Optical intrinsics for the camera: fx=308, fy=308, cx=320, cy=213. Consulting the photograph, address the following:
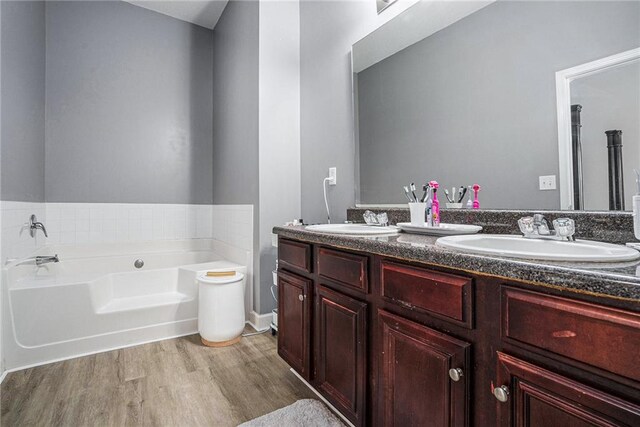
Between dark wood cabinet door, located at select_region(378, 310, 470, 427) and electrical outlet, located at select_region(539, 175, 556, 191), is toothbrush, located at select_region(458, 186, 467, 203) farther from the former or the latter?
dark wood cabinet door, located at select_region(378, 310, 470, 427)

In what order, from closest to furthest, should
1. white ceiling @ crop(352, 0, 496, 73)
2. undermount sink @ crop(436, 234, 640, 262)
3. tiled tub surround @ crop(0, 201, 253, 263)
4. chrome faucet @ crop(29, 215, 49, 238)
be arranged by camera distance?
undermount sink @ crop(436, 234, 640, 262), white ceiling @ crop(352, 0, 496, 73), chrome faucet @ crop(29, 215, 49, 238), tiled tub surround @ crop(0, 201, 253, 263)

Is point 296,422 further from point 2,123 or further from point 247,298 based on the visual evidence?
point 2,123

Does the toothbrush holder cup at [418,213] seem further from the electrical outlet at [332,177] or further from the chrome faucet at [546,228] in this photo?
the electrical outlet at [332,177]

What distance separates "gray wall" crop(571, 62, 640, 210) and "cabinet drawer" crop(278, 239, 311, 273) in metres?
1.11

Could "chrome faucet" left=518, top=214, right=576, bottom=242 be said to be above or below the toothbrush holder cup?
below

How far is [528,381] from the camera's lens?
67cm

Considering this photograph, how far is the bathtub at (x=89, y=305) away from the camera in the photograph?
1.93 meters

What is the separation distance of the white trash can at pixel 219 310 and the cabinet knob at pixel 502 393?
1.83 metres

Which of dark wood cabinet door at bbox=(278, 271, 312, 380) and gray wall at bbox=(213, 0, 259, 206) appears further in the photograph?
Result: gray wall at bbox=(213, 0, 259, 206)

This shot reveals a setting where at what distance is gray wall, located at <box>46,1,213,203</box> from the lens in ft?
9.47

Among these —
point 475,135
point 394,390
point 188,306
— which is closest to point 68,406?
point 188,306

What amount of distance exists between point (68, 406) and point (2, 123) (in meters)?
1.66

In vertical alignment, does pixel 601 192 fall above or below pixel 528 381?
above

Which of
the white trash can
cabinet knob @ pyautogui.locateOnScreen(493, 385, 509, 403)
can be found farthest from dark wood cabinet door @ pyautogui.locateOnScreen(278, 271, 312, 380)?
cabinet knob @ pyautogui.locateOnScreen(493, 385, 509, 403)
